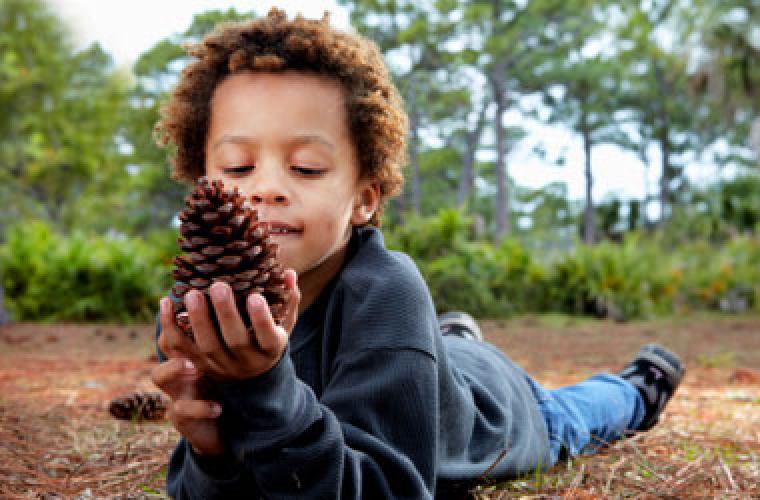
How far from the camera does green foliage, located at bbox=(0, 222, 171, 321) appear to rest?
29.7 ft

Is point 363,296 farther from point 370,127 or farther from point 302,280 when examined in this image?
point 370,127

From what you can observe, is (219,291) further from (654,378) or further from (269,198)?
(654,378)

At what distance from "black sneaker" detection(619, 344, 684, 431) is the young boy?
97 centimetres

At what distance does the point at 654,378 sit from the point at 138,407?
2.31 meters

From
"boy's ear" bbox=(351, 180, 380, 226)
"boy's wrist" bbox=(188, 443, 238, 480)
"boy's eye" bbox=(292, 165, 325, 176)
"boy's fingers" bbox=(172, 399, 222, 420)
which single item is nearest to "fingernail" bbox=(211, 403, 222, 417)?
"boy's fingers" bbox=(172, 399, 222, 420)

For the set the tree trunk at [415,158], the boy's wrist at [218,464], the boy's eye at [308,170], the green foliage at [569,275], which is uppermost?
the tree trunk at [415,158]

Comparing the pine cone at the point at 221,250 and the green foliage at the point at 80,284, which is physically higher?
the pine cone at the point at 221,250

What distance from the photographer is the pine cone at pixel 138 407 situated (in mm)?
2832

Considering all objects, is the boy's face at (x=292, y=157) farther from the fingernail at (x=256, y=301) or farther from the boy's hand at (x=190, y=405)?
the fingernail at (x=256, y=301)

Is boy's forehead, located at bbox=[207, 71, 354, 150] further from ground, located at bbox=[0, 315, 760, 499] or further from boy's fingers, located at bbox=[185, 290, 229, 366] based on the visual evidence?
ground, located at bbox=[0, 315, 760, 499]

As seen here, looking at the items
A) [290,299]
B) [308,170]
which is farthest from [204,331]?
[308,170]

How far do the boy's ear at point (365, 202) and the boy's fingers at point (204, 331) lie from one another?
0.78 meters

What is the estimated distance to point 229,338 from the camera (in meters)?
0.96

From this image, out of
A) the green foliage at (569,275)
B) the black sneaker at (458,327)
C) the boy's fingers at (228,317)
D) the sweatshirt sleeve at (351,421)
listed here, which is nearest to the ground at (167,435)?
the sweatshirt sleeve at (351,421)
